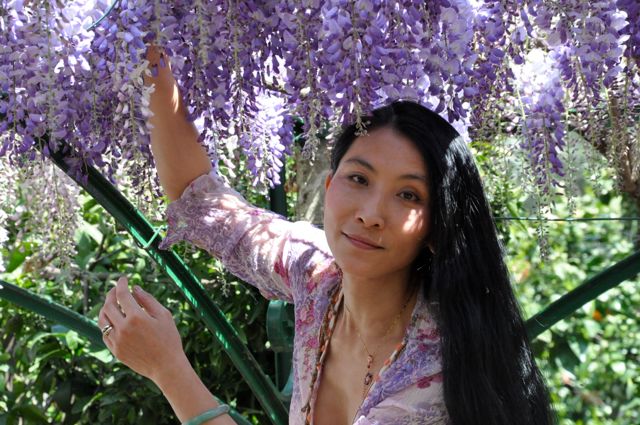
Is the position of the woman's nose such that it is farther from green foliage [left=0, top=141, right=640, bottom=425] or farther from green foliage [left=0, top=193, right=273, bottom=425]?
green foliage [left=0, top=193, right=273, bottom=425]

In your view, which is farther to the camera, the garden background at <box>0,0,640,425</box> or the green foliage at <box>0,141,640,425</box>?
the green foliage at <box>0,141,640,425</box>

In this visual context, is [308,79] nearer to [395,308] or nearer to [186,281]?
[395,308]

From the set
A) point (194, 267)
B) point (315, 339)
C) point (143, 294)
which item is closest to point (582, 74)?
point (315, 339)

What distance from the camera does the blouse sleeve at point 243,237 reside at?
76.8 inches

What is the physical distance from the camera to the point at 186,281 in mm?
2266

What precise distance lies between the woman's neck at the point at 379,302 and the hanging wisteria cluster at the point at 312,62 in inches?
11.6

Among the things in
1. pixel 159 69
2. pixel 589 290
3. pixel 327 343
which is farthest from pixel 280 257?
pixel 589 290

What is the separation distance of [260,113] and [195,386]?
62cm

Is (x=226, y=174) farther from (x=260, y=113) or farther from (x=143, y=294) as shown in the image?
(x=143, y=294)

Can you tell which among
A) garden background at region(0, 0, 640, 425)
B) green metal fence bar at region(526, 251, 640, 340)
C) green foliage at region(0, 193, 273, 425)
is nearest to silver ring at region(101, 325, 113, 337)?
garden background at region(0, 0, 640, 425)

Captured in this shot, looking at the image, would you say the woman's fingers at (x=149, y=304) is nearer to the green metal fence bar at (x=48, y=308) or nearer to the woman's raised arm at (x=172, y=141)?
the woman's raised arm at (x=172, y=141)

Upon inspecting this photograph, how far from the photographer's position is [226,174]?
8.04ft

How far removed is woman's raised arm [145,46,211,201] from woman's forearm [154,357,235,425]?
429 millimetres

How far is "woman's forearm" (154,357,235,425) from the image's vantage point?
63.9 inches
